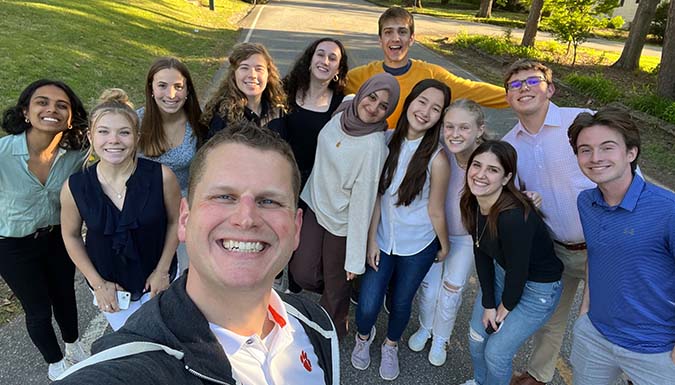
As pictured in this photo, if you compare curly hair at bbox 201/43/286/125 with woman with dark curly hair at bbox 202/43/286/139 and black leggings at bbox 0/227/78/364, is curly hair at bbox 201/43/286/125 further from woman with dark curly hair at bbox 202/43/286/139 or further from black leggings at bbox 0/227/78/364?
black leggings at bbox 0/227/78/364

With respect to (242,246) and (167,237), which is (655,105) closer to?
(167,237)

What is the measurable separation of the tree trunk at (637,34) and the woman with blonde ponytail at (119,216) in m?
15.7

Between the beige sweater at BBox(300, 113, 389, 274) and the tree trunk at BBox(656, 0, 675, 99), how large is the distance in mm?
Answer: 10410

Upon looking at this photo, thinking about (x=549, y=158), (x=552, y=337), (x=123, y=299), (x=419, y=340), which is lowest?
(x=419, y=340)

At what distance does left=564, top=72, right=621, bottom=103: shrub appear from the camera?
33.6ft

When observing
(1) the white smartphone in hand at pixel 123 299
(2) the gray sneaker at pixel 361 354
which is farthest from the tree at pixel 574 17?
(1) the white smartphone in hand at pixel 123 299

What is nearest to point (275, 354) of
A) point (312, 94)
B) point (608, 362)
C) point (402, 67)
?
point (608, 362)

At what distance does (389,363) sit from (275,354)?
1820mm

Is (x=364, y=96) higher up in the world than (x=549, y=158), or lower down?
higher up

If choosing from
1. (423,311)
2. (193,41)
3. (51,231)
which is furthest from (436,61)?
(51,231)

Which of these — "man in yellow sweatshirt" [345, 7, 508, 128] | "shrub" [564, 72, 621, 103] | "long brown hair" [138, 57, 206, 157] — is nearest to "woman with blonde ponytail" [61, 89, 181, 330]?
"long brown hair" [138, 57, 206, 157]

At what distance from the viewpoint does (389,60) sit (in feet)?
12.4

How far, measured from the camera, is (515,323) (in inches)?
101

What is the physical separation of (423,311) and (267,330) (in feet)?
6.58
